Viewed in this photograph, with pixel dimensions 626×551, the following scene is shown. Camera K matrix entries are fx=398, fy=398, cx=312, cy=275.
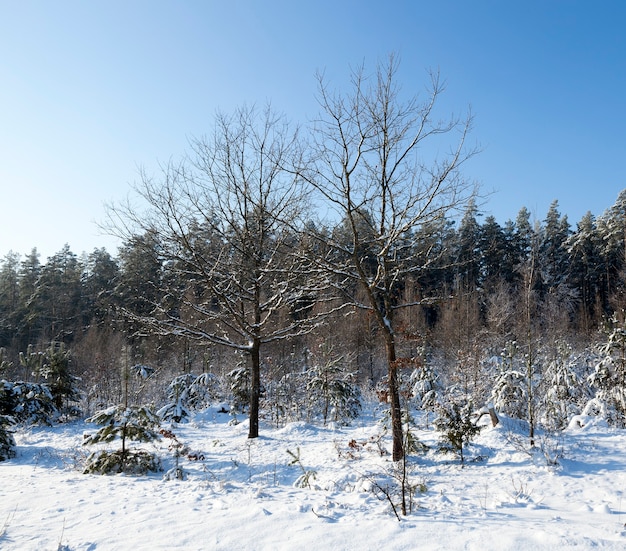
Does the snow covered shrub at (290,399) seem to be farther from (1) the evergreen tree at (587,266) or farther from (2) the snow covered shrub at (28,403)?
(1) the evergreen tree at (587,266)

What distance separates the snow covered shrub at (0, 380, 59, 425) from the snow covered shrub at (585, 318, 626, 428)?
16187 mm

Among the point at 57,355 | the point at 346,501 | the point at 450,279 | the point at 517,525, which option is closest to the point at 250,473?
the point at 346,501

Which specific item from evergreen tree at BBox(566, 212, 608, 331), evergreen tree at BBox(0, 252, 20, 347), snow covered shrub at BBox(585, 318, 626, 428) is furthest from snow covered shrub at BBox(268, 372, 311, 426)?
evergreen tree at BBox(0, 252, 20, 347)

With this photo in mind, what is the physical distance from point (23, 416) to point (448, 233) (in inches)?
542

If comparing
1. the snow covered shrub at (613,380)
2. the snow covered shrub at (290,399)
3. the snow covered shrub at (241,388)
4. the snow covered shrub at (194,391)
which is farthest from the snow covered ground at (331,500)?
the snow covered shrub at (194,391)

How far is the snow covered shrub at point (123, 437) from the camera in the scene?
7.04 metres

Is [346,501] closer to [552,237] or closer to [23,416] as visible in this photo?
[23,416]

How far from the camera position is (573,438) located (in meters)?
7.81

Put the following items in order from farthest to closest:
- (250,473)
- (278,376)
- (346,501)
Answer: (278,376)
(250,473)
(346,501)

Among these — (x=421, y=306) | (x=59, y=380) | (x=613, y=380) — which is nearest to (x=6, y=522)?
(x=59, y=380)

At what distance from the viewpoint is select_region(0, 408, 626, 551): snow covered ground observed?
12.3 feet

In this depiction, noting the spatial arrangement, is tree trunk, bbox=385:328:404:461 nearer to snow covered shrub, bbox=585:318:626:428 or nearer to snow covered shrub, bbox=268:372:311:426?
snow covered shrub, bbox=268:372:311:426

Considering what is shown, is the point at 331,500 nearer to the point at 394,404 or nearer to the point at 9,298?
the point at 394,404

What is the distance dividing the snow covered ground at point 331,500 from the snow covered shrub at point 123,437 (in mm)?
323
